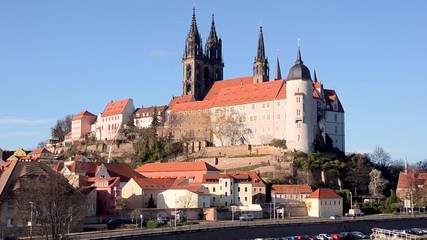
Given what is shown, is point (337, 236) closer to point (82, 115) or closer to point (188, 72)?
point (188, 72)

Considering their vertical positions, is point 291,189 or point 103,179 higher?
point 103,179

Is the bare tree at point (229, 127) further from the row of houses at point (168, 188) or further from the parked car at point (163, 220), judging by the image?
the parked car at point (163, 220)

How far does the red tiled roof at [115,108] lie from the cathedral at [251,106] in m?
10.4

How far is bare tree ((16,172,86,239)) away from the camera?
178ft

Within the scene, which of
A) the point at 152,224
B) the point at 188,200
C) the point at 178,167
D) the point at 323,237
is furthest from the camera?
the point at 178,167

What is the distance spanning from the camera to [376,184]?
10375 cm

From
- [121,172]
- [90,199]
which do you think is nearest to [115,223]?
[90,199]

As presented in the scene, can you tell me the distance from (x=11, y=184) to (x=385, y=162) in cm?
7437

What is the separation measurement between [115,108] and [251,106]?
38.4 meters

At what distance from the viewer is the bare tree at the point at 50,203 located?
178 feet

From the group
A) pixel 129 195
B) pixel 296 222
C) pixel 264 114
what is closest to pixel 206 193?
pixel 129 195

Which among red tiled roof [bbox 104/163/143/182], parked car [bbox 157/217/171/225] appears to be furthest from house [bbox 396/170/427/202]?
parked car [bbox 157/217/171/225]

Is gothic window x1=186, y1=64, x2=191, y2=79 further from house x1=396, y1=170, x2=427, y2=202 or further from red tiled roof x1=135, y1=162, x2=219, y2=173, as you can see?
house x1=396, y1=170, x2=427, y2=202

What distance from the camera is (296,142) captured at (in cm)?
10725
